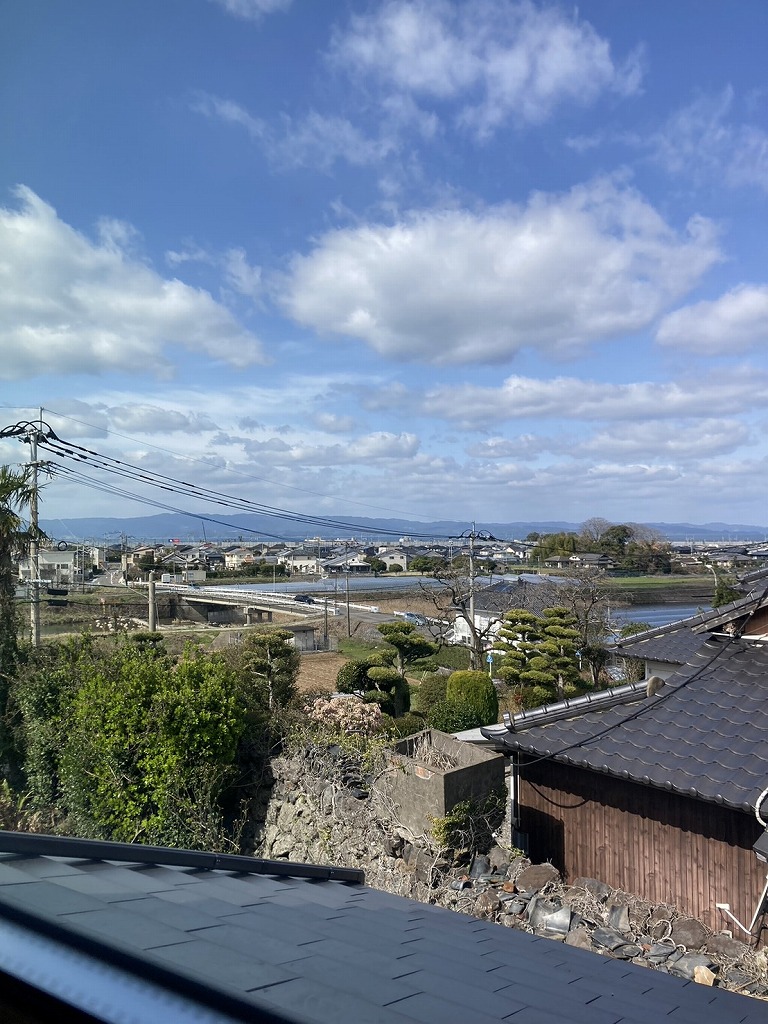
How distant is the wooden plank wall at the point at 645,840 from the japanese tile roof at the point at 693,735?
40 cm

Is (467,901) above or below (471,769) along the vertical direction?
below

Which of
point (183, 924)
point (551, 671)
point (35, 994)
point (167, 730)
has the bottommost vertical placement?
point (551, 671)

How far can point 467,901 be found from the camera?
656cm

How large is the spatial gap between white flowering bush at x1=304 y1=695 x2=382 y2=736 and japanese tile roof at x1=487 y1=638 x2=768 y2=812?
325 centimetres

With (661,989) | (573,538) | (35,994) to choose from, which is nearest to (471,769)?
(661,989)

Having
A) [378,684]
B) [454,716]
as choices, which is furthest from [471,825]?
[378,684]

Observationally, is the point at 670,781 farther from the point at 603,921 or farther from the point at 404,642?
the point at 404,642

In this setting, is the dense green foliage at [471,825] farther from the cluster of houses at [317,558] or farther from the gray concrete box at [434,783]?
the cluster of houses at [317,558]

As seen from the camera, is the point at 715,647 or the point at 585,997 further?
the point at 715,647

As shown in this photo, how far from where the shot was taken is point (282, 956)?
1.69 m

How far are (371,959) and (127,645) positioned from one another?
1034cm

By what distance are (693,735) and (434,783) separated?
2799 millimetres

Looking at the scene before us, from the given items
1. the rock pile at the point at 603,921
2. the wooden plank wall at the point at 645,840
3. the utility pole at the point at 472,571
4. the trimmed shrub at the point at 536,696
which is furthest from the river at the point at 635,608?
the rock pile at the point at 603,921

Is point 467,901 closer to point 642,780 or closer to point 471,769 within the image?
point 471,769
